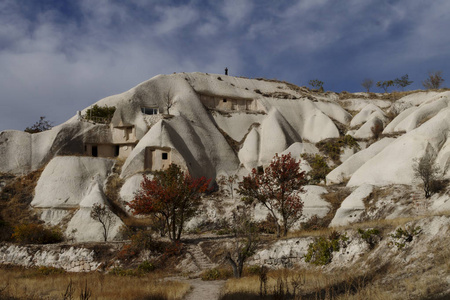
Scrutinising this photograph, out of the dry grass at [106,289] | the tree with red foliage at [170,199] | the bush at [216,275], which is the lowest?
the bush at [216,275]

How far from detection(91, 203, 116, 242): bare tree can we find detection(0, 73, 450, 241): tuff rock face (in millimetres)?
687

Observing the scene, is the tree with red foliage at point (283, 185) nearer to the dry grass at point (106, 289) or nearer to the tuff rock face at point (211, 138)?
the tuff rock face at point (211, 138)

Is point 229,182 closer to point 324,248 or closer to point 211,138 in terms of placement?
point 211,138

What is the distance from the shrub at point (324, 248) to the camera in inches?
664

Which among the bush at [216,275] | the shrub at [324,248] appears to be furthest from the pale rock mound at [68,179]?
the shrub at [324,248]

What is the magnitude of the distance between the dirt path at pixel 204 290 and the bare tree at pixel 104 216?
13.0 metres

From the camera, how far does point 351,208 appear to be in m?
24.4

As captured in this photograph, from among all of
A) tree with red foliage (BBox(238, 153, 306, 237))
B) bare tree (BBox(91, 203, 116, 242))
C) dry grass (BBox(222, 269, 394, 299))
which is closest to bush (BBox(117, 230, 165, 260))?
bare tree (BBox(91, 203, 116, 242))

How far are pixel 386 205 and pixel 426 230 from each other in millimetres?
10192

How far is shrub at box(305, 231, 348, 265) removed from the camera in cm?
1688

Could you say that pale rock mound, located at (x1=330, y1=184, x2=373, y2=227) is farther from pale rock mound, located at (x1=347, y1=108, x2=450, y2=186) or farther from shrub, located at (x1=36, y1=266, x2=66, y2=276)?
shrub, located at (x1=36, y1=266, x2=66, y2=276)

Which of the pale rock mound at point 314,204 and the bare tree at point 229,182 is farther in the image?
the bare tree at point 229,182

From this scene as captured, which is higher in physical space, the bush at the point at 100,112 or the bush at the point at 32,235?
the bush at the point at 100,112

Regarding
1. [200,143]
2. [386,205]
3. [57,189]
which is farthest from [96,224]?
[386,205]
